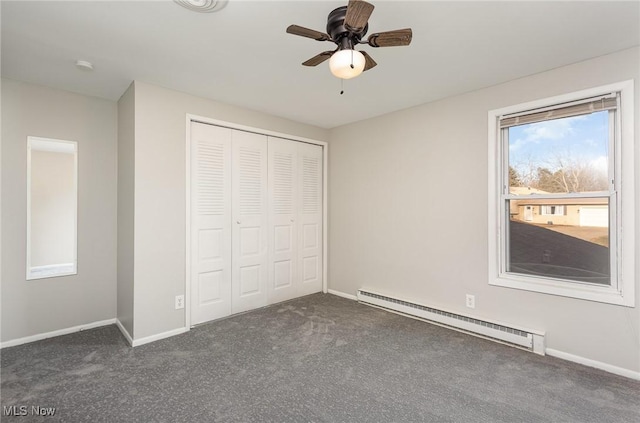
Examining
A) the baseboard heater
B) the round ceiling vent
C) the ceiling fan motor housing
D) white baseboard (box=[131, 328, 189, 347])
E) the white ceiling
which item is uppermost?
the white ceiling

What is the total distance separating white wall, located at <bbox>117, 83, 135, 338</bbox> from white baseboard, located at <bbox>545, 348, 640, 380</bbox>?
12.5ft

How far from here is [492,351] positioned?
258cm

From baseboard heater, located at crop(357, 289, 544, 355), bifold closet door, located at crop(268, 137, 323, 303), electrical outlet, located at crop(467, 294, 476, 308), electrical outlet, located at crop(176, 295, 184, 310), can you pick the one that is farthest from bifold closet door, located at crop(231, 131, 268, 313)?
electrical outlet, located at crop(467, 294, 476, 308)

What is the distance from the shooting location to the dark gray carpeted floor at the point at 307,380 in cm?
183

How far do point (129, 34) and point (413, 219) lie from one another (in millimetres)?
3119

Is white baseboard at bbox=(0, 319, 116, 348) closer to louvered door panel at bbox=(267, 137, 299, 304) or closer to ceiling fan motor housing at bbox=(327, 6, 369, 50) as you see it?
louvered door panel at bbox=(267, 137, 299, 304)

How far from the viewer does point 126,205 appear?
294 centimetres

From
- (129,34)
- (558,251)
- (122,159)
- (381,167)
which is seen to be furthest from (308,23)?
(558,251)

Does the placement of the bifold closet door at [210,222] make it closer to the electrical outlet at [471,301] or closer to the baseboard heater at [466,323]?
the baseboard heater at [466,323]

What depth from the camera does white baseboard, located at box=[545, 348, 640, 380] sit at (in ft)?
7.13

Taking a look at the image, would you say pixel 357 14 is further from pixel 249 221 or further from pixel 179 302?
pixel 179 302

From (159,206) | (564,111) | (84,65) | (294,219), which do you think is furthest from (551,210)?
(84,65)

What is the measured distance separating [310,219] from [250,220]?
99cm

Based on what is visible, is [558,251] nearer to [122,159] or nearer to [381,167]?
[381,167]
